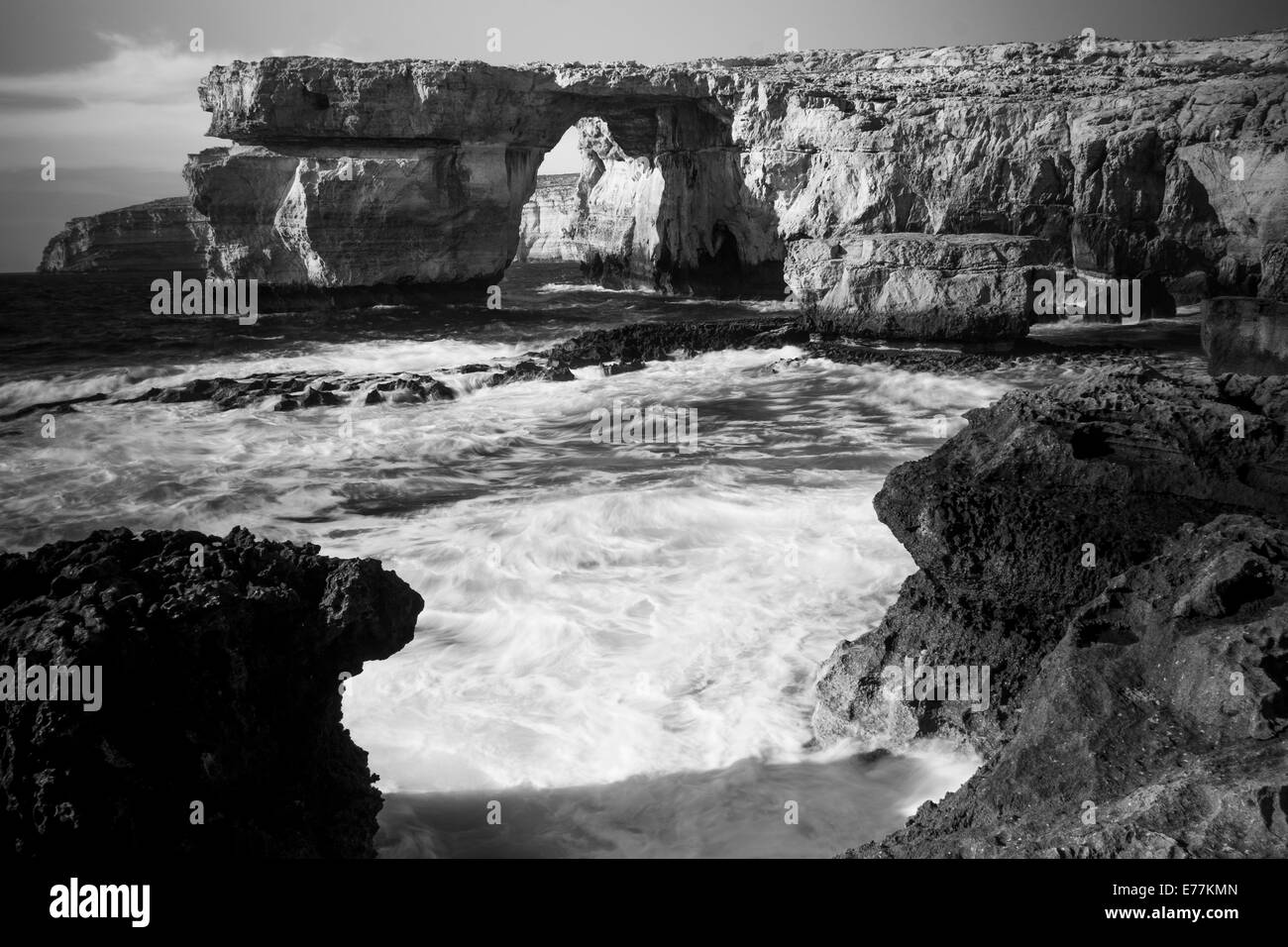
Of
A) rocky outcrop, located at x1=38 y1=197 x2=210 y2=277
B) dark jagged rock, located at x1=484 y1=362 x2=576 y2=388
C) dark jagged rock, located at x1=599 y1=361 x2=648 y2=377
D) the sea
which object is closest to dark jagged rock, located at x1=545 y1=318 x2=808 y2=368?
dark jagged rock, located at x1=599 y1=361 x2=648 y2=377

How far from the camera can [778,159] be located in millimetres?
35406

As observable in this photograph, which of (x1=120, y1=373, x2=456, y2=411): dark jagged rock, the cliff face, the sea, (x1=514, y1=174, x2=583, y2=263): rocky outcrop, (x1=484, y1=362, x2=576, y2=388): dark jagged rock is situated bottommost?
the sea

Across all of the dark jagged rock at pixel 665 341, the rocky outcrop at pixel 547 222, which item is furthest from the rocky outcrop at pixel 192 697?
the rocky outcrop at pixel 547 222

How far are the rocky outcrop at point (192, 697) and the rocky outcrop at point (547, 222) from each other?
71906 millimetres

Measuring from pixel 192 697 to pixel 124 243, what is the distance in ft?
297

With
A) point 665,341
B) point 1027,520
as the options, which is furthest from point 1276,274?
point 1027,520

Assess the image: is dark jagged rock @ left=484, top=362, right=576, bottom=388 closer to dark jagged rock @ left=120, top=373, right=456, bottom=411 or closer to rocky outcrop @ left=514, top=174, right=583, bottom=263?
dark jagged rock @ left=120, top=373, right=456, bottom=411

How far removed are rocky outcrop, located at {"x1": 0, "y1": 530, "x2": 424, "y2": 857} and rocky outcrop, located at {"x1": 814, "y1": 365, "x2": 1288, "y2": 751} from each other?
3140 mm

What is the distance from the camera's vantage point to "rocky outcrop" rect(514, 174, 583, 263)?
77312 mm

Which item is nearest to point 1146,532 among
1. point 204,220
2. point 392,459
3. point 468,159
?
point 392,459

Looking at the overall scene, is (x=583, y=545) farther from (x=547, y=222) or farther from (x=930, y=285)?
(x=547, y=222)

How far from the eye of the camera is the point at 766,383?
838 inches
